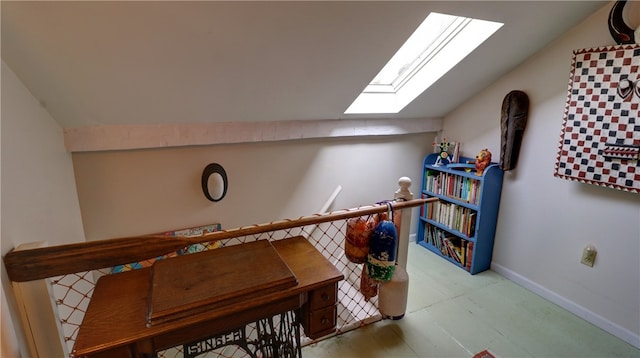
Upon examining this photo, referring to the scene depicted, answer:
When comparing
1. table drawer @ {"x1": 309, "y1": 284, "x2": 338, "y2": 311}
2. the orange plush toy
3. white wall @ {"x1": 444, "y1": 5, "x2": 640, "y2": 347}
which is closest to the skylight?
white wall @ {"x1": 444, "y1": 5, "x2": 640, "y2": 347}

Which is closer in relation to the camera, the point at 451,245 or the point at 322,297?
the point at 322,297

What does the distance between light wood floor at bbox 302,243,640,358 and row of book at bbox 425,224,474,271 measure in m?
0.29

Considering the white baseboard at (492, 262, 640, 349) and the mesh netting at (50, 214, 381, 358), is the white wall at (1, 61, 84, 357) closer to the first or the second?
the mesh netting at (50, 214, 381, 358)

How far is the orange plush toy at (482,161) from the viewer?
250 centimetres

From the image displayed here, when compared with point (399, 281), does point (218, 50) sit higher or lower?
higher

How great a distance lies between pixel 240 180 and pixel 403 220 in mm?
1287

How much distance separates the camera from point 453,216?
275 centimetres

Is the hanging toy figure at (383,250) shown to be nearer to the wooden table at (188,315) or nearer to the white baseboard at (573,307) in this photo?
the wooden table at (188,315)

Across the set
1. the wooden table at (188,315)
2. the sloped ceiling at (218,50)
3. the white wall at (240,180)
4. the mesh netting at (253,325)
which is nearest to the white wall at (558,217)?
the sloped ceiling at (218,50)

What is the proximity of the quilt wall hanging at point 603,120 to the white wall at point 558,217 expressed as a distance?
11cm

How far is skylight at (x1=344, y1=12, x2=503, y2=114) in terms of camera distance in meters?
2.00

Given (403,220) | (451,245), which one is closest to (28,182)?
(403,220)

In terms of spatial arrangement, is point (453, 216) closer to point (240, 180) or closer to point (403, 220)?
point (403, 220)

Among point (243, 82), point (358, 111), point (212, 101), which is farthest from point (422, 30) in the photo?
point (212, 101)
